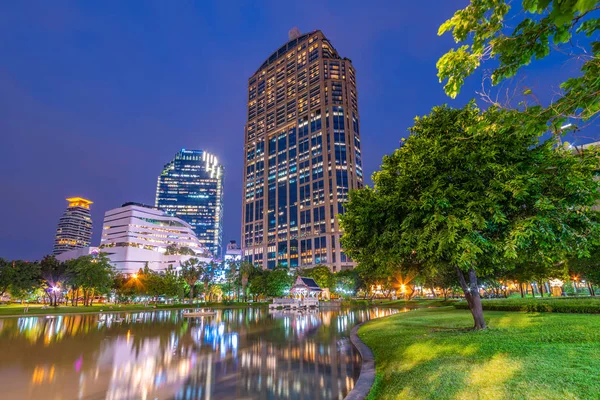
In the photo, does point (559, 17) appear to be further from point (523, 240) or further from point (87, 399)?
point (87, 399)

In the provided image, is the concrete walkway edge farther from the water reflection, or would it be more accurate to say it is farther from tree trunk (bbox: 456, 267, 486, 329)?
tree trunk (bbox: 456, 267, 486, 329)

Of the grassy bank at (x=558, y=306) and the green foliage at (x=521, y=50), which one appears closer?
the green foliage at (x=521, y=50)

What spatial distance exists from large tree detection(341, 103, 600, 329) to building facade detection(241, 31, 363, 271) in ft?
367

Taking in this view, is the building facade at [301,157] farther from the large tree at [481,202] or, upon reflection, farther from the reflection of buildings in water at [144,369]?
the large tree at [481,202]

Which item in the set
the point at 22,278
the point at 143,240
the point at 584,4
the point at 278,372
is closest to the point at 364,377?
the point at 278,372

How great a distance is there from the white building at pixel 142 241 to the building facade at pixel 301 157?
36.3 m

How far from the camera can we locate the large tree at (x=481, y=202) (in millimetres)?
10320

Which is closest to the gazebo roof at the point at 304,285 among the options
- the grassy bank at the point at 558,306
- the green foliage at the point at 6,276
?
the grassy bank at the point at 558,306

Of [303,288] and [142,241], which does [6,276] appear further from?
[142,241]

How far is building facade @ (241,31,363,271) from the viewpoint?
133125 millimetres

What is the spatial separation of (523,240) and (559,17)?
9171 mm

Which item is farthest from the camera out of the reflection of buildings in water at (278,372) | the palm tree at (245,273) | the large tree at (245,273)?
the large tree at (245,273)

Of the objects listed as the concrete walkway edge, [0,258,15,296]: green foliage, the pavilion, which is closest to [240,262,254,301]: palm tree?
the pavilion

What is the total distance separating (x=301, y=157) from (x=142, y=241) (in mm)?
78923
